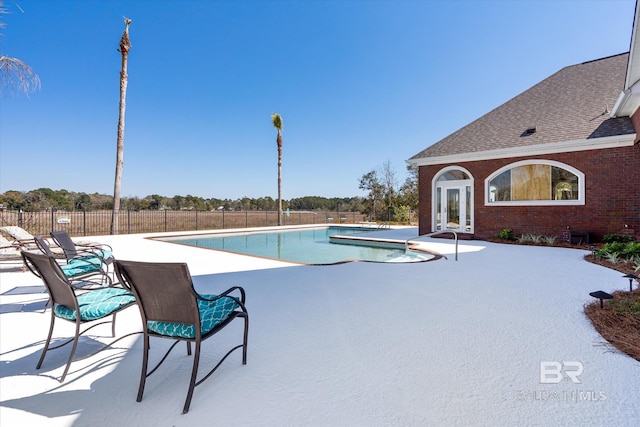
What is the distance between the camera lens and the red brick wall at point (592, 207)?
859 centimetres

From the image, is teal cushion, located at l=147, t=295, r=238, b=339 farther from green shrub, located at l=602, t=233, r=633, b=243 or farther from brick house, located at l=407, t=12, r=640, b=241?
green shrub, located at l=602, t=233, r=633, b=243

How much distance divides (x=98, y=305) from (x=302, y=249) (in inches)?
361

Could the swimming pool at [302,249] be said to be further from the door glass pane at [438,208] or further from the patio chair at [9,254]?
the patio chair at [9,254]

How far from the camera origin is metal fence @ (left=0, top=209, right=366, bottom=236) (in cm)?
1434

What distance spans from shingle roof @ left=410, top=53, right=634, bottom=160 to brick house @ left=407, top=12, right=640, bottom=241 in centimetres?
3

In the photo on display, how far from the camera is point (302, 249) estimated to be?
11.6m

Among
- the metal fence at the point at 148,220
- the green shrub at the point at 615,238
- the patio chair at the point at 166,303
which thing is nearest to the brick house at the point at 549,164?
the green shrub at the point at 615,238

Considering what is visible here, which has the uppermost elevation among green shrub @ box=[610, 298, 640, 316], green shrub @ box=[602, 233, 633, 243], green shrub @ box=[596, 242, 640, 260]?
green shrub @ box=[602, 233, 633, 243]

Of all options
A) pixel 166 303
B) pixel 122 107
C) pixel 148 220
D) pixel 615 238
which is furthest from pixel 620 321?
pixel 148 220

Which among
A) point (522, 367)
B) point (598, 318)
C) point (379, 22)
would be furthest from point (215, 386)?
point (379, 22)

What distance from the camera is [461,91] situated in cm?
1586

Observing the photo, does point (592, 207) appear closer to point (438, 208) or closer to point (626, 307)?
point (438, 208)

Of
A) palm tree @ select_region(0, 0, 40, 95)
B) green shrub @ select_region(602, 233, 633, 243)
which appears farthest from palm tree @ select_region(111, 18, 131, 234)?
green shrub @ select_region(602, 233, 633, 243)

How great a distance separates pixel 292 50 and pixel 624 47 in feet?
49.6
